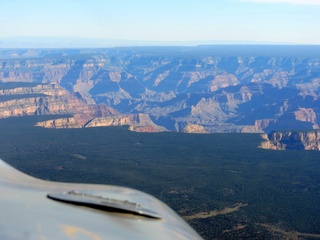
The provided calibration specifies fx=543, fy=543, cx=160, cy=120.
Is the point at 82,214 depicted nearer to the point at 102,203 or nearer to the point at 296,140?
the point at 102,203

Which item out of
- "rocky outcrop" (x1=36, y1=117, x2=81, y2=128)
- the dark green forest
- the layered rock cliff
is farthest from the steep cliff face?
"rocky outcrop" (x1=36, y1=117, x2=81, y2=128)

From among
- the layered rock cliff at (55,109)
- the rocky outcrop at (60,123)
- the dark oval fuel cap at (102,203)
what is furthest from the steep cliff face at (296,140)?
the dark oval fuel cap at (102,203)

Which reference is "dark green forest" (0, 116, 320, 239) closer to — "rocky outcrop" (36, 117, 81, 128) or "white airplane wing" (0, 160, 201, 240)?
"rocky outcrop" (36, 117, 81, 128)

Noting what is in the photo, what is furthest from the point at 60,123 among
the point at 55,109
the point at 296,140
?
the point at 296,140

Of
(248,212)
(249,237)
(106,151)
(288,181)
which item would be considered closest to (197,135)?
(106,151)

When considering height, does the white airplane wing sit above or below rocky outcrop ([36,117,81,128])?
above

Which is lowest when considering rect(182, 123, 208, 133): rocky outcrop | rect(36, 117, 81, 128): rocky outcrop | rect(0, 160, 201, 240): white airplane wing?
rect(182, 123, 208, 133): rocky outcrop

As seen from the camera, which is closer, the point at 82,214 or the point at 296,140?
the point at 82,214
